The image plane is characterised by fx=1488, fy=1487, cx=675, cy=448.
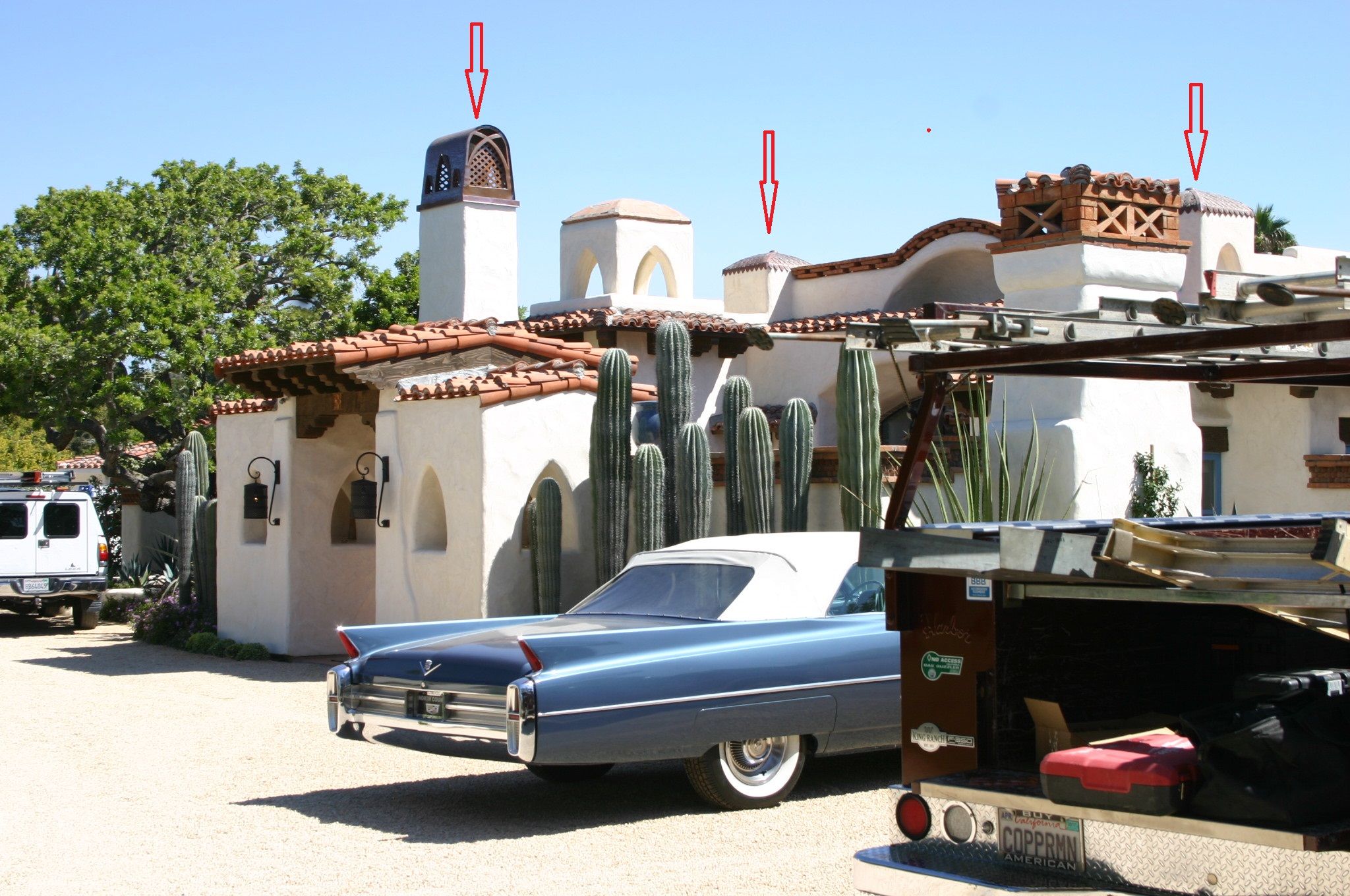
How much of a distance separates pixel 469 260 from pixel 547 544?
6.47 m

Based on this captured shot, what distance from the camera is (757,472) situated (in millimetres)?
13023

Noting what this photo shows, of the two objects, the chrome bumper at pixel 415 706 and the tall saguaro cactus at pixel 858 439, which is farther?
the tall saguaro cactus at pixel 858 439

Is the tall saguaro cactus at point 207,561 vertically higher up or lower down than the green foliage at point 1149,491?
lower down

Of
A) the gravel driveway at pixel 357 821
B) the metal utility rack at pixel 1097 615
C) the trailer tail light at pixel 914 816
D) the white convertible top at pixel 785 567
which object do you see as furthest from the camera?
the white convertible top at pixel 785 567

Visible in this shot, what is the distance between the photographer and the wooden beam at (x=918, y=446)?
4.95 m

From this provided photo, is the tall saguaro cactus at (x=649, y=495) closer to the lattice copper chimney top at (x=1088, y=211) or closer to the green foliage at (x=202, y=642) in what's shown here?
the lattice copper chimney top at (x=1088, y=211)

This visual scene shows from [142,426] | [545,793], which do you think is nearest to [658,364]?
[545,793]

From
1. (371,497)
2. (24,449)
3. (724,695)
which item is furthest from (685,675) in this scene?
(24,449)

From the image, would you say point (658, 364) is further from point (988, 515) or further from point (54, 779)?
point (54, 779)

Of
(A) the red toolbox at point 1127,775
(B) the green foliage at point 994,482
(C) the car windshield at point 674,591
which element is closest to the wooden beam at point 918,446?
(A) the red toolbox at point 1127,775

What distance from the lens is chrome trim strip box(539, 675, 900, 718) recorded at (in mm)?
6914

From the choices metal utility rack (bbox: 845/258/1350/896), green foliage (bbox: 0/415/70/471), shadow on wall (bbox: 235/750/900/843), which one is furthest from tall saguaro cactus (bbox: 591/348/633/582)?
green foliage (bbox: 0/415/70/471)

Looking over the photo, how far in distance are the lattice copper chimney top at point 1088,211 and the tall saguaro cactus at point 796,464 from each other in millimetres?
2291

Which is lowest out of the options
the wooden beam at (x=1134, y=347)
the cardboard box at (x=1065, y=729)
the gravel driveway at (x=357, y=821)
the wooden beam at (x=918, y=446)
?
the gravel driveway at (x=357, y=821)
